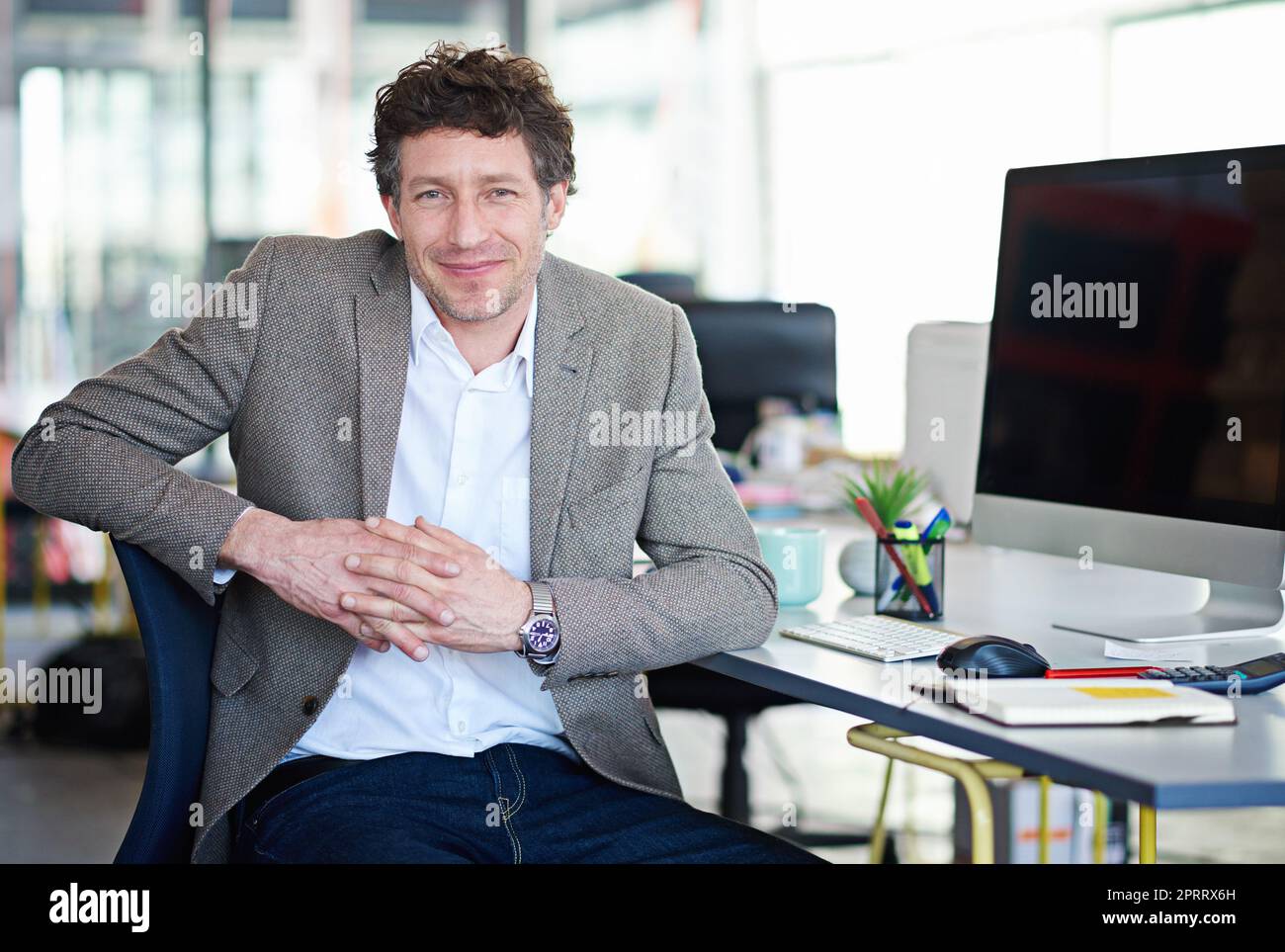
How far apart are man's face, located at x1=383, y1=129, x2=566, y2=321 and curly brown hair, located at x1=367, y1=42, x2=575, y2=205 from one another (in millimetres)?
16

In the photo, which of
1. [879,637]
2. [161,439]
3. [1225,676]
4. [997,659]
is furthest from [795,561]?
[161,439]

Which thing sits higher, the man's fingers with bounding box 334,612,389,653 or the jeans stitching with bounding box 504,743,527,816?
the man's fingers with bounding box 334,612,389,653

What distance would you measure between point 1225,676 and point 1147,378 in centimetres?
50

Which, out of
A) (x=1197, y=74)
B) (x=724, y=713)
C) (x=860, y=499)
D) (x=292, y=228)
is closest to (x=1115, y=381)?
(x=860, y=499)

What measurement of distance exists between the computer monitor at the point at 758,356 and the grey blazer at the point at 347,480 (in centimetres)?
173

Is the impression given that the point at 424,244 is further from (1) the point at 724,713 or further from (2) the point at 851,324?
(2) the point at 851,324

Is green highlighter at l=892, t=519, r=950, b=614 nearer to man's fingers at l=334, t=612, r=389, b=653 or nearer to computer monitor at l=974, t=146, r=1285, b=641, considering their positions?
computer monitor at l=974, t=146, r=1285, b=641

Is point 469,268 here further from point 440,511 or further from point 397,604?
point 397,604

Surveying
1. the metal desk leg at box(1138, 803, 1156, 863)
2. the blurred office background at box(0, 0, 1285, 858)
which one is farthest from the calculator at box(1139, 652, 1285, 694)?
the blurred office background at box(0, 0, 1285, 858)

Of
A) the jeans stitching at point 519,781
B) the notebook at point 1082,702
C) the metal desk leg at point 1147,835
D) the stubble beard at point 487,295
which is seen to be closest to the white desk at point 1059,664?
the notebook at point 1082,702

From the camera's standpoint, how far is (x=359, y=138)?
6676 mm

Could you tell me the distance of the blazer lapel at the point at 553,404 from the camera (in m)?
1.76

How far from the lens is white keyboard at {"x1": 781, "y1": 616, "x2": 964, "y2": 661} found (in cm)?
161

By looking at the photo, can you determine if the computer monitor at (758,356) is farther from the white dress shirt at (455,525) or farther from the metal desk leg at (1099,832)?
the metal desk leg at (1099,832)
